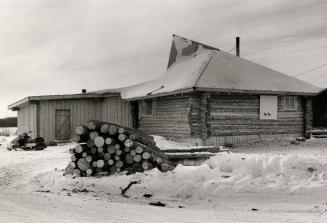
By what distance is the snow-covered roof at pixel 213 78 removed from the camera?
1920 centimetres

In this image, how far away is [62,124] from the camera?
2380cm

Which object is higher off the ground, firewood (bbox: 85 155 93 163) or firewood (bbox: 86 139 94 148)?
firewood (bbox: 86 139 94 148)

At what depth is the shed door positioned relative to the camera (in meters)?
23.7

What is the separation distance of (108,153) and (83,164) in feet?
2.41

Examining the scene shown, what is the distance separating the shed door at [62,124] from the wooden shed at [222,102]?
368 cm

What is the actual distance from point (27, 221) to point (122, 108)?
19.4m

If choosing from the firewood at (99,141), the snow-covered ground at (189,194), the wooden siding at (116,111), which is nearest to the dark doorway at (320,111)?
the wooden siding at (116,111)

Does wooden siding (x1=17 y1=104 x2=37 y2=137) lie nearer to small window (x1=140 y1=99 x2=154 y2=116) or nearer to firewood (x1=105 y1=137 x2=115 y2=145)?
small window (x1=140 y1=99 x2=154 y2=116)


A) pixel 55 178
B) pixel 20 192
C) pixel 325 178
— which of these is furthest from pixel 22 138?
pixel 325 178

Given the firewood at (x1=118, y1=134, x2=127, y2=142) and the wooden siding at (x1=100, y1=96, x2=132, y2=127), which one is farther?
the wooden siding at (x1=100, y1=96, x2=132, y2=127)

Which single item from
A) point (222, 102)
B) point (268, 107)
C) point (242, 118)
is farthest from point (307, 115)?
point (222, 102)

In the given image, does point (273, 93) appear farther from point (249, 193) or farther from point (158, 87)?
point (249, 193)

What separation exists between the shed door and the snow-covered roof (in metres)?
3.62

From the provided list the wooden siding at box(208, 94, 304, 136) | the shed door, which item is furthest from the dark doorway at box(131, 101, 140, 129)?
the wooden siding at box(208, 94, 304, 136)
